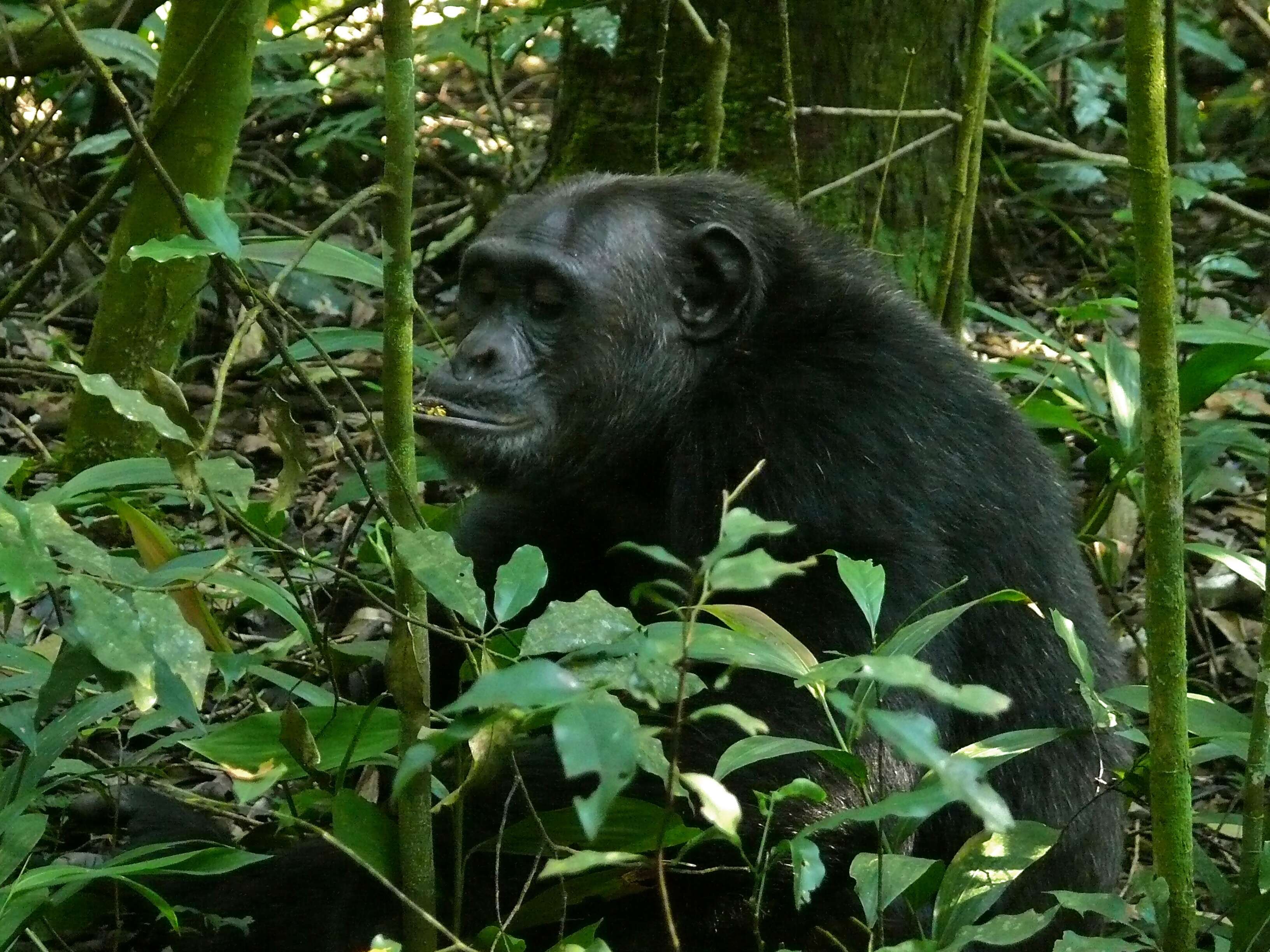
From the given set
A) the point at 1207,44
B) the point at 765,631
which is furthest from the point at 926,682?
the point at 1207,44

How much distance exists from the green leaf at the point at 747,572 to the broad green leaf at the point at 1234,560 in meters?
3.27

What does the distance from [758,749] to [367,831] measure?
3.20ft

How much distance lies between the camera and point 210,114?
639 cm

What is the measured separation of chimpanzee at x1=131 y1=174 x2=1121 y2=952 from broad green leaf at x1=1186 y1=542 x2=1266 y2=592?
1.90ft

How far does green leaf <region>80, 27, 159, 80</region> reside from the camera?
642 cm

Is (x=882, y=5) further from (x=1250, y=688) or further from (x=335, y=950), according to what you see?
(x=335, y=950)

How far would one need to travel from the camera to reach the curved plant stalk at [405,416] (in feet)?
10.9

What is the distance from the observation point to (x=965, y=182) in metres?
6.16

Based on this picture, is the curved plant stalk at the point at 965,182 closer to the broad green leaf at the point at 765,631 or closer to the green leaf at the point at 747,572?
the broad green leaf at the point at 765,631

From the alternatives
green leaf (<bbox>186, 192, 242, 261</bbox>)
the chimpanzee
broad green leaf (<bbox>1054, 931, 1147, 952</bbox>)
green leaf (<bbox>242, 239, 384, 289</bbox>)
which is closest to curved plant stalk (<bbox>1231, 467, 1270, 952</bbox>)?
broad green leaf (<bbox>1054, 931, 1147, 952</bbox>)

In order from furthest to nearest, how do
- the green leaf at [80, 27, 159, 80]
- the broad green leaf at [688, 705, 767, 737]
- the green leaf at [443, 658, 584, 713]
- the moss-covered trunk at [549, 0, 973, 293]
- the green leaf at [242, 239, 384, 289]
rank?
the moss-covered trunk at [549, 0, 973, 293] < the green leaf at [80, 27, 159, 80] < the green leaf at [242, 239, 384, 289] < the broad green leaf at [688, 705, 767, 737] < the green leaf at [443, 658, 584, 713]

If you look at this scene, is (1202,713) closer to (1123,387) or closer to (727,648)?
(727,648)

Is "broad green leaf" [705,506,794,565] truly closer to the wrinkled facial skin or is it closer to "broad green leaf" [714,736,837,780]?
"broad green leaf" [714,736,837,780]

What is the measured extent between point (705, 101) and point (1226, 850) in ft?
11.9
